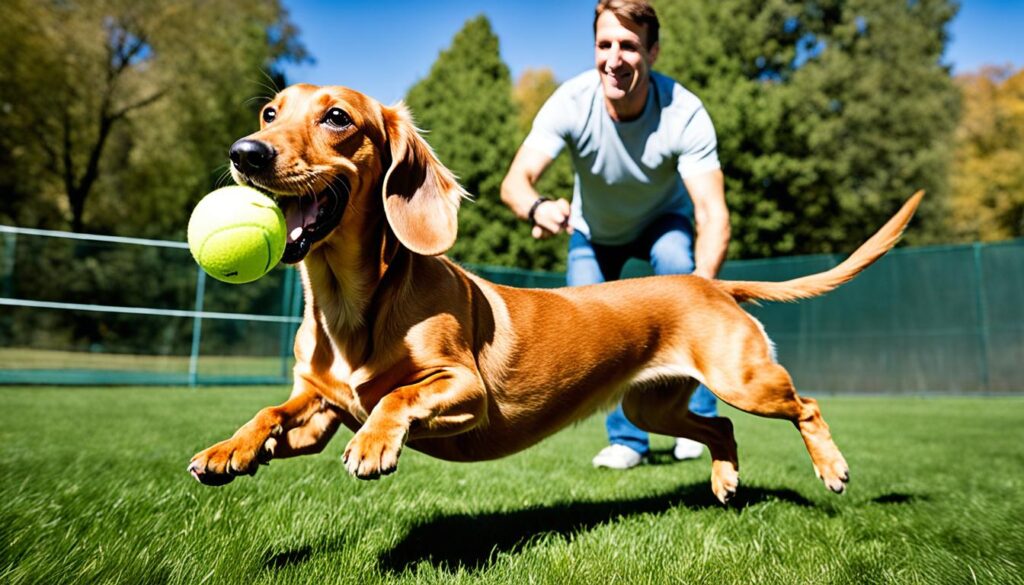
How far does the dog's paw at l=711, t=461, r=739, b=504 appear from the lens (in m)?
3.24

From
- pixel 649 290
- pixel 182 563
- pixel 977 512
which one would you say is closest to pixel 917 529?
pixel 977 512

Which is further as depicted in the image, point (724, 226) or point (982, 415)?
point (982, 415)

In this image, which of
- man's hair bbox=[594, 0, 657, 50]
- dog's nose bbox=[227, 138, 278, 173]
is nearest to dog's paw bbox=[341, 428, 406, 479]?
dog's nose bbox=[227, 138, 278, 173]

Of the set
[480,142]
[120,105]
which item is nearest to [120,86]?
[120,105]

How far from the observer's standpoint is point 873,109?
24.0 metres

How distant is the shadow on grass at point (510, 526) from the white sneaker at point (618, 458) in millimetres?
751

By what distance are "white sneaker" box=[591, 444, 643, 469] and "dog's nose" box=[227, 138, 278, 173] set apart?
3.19m

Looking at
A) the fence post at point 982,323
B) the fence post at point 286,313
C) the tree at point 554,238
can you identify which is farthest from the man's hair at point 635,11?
the tree at point 554,238

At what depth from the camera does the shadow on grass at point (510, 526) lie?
7.72 feet

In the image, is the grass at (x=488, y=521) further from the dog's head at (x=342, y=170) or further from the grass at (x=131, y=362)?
the grass at (x=131, y=362)

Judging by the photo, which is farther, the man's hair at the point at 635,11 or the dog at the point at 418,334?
the man's hair at the point at 635,11

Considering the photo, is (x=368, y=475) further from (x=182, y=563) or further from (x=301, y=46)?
(x=301, y=46)

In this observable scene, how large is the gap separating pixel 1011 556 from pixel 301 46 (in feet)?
106

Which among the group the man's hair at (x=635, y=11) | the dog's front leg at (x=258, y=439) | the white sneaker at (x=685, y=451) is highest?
the man's hair at (x=635, y=11)
